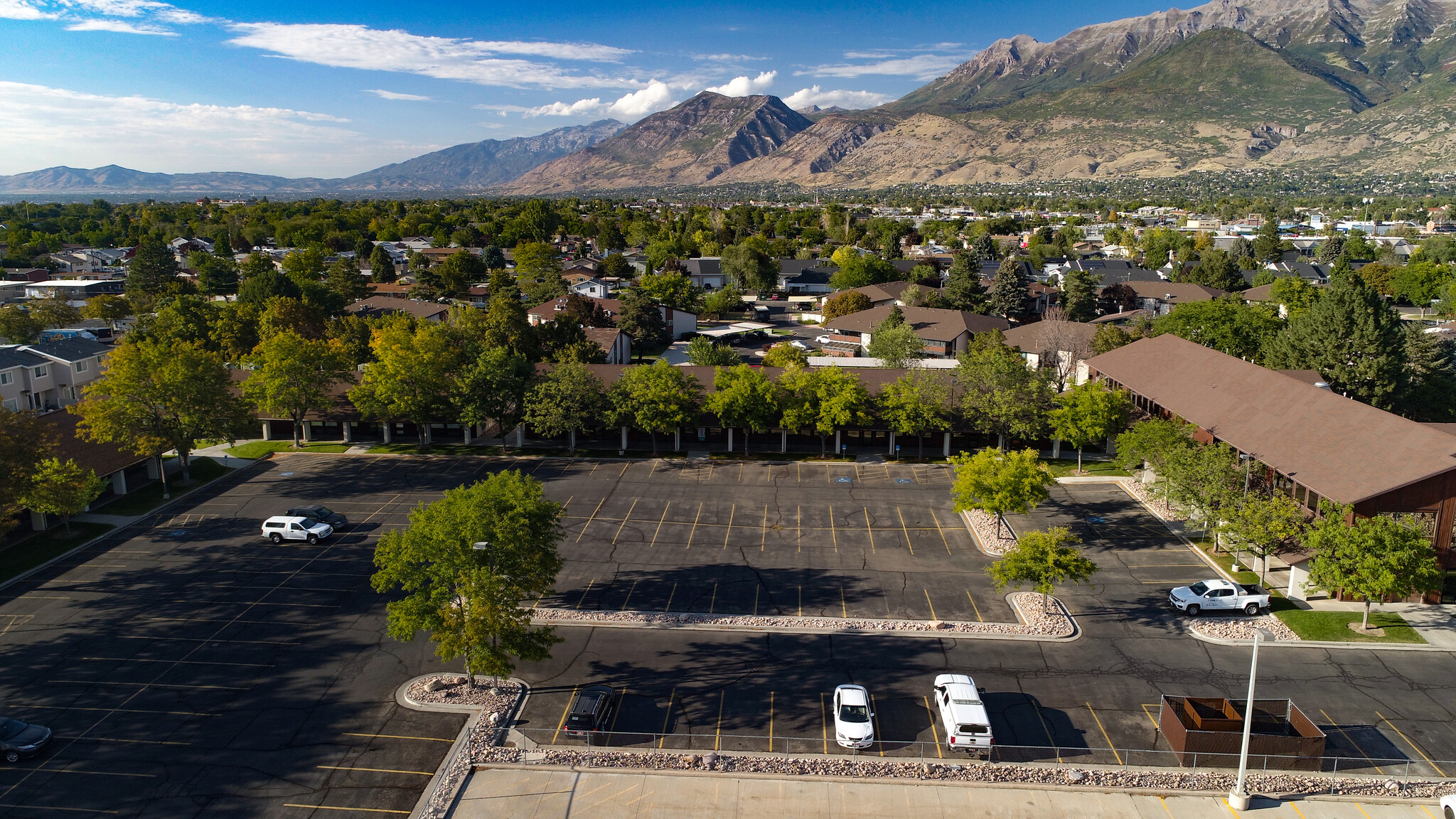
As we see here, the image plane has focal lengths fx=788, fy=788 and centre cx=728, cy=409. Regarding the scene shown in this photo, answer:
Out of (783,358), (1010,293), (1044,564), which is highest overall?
(1010,293)

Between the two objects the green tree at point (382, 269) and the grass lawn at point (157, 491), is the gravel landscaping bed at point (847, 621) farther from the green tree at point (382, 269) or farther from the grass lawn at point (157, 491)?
the green tree at point (382, 269)

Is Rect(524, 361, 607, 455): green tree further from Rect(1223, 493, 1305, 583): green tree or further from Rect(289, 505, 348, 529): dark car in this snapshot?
Rect(1223, 493, 1305, 583): green tree

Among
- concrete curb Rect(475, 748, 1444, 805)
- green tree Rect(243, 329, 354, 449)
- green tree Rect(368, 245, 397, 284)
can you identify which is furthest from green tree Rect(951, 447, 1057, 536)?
green tree Rect(368, 245, 397, 284)

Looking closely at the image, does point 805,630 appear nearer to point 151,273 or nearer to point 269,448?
point 269,448

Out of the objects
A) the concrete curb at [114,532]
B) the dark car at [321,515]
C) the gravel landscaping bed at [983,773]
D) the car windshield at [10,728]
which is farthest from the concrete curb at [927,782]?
the concrete curb at [114,532]

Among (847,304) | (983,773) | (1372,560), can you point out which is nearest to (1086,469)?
(1372,560)
